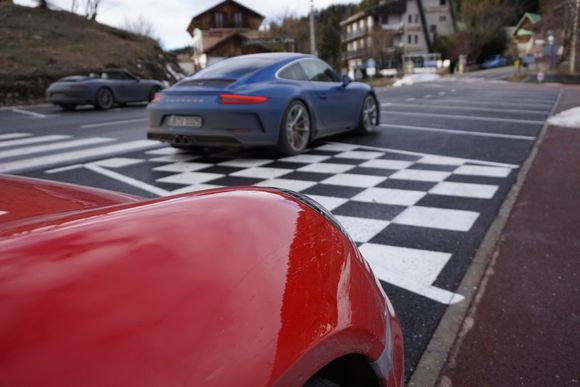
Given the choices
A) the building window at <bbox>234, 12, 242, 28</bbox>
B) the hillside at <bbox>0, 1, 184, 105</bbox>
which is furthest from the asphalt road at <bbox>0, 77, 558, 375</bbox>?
the building window at <bbox>234, 12, 242, 28</bbox>

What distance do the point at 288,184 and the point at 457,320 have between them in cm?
271

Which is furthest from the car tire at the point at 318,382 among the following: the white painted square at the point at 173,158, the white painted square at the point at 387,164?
the white painted square at the point at 173,158

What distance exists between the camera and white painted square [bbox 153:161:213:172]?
5586 mm

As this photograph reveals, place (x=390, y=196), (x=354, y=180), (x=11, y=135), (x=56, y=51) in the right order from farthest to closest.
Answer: (x=56, y=51) < (x=11, y=135) < (x=354, y=180) < (x=390, y=196)

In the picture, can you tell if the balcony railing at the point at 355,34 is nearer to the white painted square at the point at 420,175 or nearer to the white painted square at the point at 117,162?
the white painted square at the point at 117,162

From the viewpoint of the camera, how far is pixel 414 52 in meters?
74.3

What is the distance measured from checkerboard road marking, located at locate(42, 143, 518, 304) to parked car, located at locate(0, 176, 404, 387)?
1.52m

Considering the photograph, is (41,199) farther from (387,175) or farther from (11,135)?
(11,135)

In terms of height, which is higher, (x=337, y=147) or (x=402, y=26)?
(x=402, y=26)

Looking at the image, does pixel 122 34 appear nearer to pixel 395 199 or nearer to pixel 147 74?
pixel 147 74

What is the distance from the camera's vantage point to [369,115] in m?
8.06

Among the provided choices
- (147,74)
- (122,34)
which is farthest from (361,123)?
(122,34)

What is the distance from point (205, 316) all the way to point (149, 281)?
11 cm

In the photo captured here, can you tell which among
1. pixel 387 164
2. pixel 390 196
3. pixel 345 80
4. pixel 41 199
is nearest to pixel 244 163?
pixel 387 164
